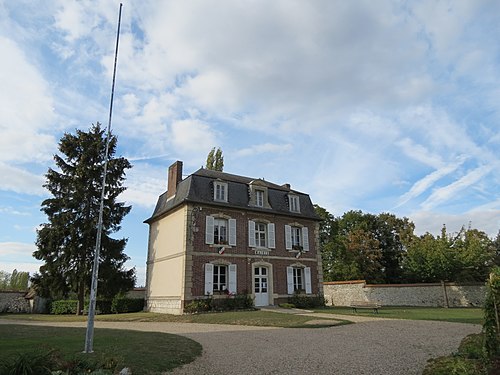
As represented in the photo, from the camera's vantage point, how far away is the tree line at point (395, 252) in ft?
71.9

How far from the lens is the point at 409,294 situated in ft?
70.9

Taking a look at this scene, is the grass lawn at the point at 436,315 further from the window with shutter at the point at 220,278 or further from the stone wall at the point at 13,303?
the stone wall at the point at 13,303

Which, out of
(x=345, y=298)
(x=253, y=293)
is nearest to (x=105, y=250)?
(x=253, y=293)

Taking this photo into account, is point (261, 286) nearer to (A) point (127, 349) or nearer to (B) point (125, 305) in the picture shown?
(B) point (125, 305)

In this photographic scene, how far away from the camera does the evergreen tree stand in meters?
20.1

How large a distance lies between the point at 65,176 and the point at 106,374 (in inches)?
758

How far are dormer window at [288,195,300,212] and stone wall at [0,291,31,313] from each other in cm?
1839

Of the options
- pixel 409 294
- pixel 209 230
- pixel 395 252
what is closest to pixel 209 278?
pixel 209 230

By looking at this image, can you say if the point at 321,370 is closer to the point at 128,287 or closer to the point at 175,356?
the point at 175,356

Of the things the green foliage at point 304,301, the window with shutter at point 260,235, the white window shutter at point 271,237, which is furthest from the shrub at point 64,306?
the green foliage at point 304,301

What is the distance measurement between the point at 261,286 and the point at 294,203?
17.9ft

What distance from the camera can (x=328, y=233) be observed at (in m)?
35.8

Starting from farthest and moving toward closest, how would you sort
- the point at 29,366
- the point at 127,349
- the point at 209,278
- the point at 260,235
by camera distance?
the point at 260,235, the point at 209,278, the point at 127,349, the point at 29,366

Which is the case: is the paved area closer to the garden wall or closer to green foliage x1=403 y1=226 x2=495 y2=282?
the garden wall
